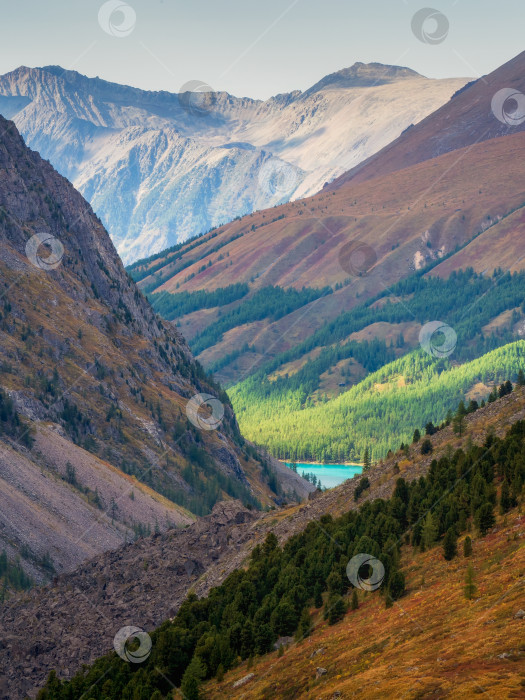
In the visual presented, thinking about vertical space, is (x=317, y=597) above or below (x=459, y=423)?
below

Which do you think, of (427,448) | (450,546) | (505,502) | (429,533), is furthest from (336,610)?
(427,448)

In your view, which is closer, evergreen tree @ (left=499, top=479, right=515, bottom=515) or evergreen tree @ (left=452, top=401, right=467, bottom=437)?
evergreen tree @ (left=499, top=479, right=515, bottom=515)

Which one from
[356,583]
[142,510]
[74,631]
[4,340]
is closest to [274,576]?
[356,583]

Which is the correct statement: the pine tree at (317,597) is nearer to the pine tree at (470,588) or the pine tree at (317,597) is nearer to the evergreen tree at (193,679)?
the evergreen tree at (193,679)

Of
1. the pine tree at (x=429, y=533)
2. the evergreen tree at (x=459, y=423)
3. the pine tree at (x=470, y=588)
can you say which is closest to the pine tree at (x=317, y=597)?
the pine tree at (x=429, y=533)

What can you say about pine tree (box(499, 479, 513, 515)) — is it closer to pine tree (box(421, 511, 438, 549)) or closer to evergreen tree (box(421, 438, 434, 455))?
pine tree (box(421, 511, 438, 549))

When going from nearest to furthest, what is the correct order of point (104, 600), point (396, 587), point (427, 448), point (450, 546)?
point (396, 587)
point (450, 546)
point (427, 448)
point (104, 600)

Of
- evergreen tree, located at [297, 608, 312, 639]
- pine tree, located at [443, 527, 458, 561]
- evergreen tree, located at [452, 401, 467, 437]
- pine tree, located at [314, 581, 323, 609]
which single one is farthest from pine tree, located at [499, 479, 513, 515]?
evergreen tree, located at [452, 401, 467, 437]

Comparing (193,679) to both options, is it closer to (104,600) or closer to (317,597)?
(317,597)

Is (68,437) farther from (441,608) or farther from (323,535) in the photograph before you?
(441,608)

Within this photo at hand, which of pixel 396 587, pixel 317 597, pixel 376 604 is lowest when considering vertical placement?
pixel 376 604

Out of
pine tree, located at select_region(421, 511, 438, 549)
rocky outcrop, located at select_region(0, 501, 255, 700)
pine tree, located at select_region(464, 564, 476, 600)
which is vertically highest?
rocky outcrop, located at select_region(0, 501, 255, 700)
